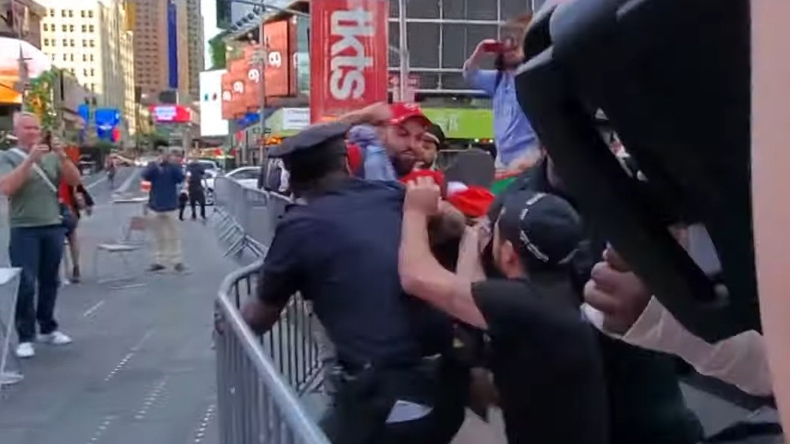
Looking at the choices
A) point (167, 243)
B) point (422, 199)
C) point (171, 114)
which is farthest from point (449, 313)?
point (171, 114)

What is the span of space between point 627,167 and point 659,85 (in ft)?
0.64

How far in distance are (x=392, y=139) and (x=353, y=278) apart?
1.73 meters

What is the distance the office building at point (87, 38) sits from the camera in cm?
12156

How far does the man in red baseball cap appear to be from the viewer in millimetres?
5512

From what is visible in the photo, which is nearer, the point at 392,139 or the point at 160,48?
the point at 392,139

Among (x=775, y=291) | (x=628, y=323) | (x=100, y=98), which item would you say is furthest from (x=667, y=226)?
(x=100, y=98)

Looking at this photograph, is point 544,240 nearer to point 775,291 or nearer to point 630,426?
point 630,426

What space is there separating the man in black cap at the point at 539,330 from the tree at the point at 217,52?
100652 mm

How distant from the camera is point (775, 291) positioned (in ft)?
2.83

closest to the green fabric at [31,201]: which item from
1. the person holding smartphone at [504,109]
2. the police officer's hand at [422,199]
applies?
the person holding smartphone at [504,109]

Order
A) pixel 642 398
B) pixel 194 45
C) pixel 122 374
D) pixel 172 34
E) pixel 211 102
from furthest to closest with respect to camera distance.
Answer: pixel 194 45 → pixel 172 34 → pixel 211 102 → pixel 122 374 → pixel 642 398

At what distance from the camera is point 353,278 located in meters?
4.01

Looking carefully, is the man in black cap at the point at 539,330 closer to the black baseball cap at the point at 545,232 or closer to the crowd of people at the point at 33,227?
the black baseball cap at the point at 545,232

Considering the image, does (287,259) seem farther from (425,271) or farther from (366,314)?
(425,271)
